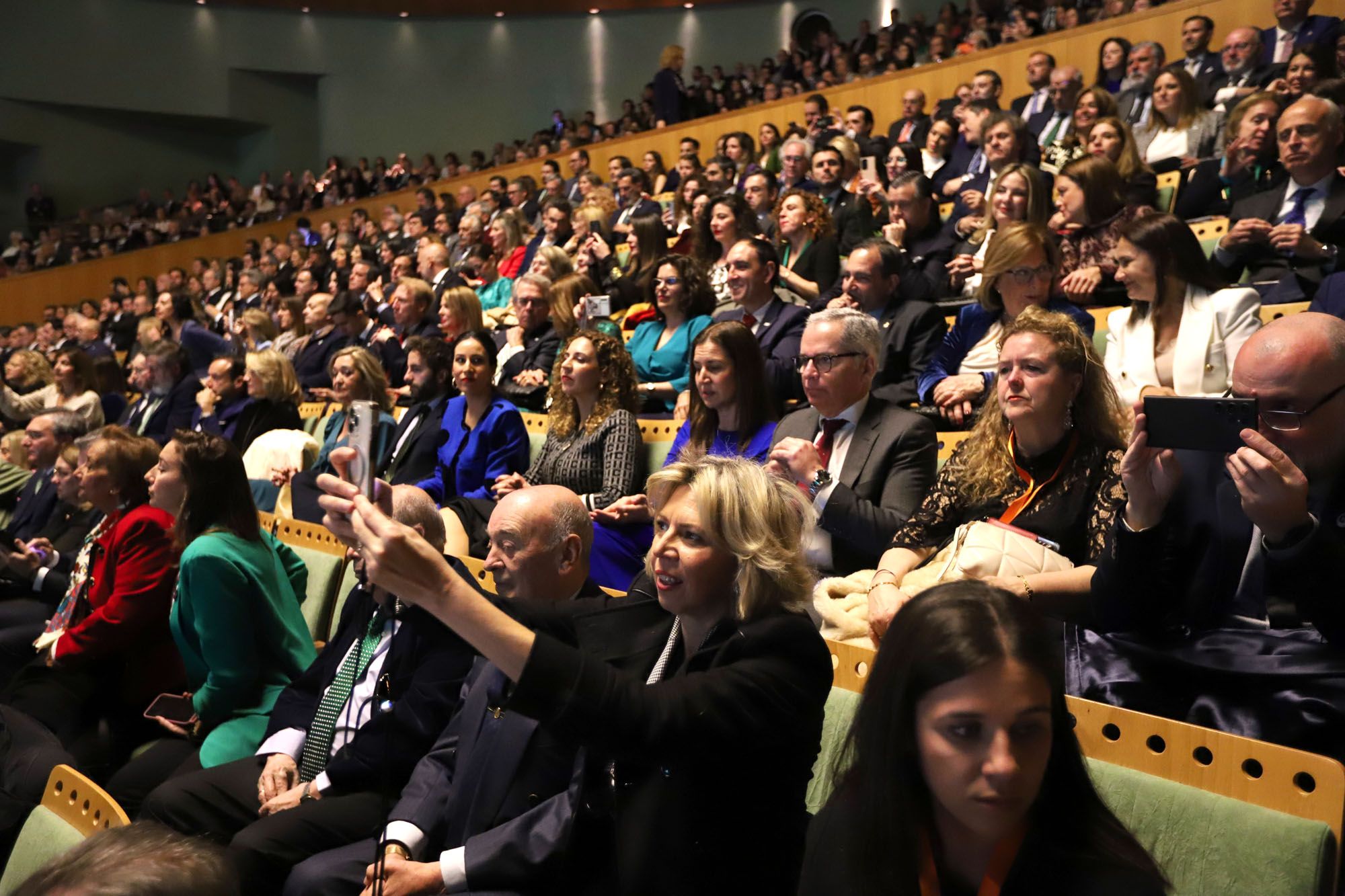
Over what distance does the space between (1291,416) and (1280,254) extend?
6.64 feet

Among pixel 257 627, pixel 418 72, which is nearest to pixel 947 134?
pixel 257 627

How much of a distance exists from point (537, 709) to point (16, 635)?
2810 mm

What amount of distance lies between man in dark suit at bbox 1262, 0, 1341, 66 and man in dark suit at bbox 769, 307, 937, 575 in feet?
13.7

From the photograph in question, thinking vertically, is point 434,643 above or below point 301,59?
below

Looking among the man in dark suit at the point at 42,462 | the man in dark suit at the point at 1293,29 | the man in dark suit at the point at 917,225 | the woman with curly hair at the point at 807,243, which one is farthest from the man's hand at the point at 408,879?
the man in dark suit at the point at 1293,29

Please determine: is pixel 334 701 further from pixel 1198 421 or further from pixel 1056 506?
pixel 1198 421

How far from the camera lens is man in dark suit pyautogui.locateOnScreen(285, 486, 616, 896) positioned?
5.17 ft

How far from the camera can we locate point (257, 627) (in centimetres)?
245

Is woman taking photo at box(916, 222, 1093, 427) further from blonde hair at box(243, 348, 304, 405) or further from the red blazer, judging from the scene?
blonde hair at box(243, 348, 304, 405)

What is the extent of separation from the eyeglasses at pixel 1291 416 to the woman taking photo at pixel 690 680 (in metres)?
0.67

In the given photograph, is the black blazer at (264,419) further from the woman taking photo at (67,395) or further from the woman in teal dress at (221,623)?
the woman in teal dress at (221,623)

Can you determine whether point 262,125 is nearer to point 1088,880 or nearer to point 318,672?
point 318,672

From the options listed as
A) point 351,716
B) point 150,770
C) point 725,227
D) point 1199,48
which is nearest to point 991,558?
point 351,716

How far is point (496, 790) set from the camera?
167 cm
